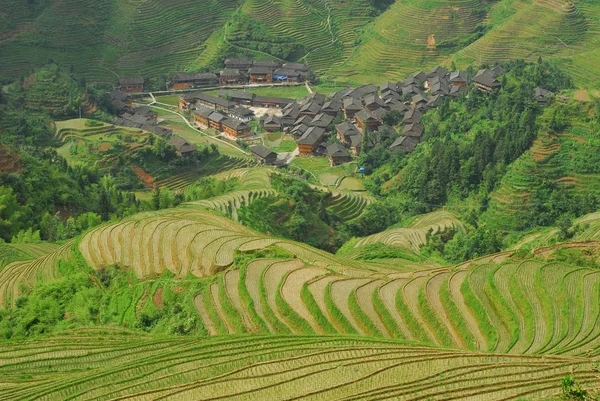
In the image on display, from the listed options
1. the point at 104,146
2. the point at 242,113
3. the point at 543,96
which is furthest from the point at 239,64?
the point at 543,96

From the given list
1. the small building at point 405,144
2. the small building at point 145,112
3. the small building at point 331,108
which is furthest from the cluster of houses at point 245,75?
the small building at point 405,144

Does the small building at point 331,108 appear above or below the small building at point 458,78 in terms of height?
below

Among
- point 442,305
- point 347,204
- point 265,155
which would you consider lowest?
point 265,155

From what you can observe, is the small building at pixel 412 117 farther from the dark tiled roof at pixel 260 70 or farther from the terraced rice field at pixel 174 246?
the terraced rice field at pixel 174 246

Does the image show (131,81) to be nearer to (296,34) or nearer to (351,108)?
(296,34)

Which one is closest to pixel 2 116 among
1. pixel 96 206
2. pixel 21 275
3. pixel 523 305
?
pixel 96 206

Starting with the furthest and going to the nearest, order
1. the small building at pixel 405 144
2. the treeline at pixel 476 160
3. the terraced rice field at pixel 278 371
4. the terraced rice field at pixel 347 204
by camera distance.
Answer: the small building at pixel 405 144, the terraced rice field at pixel 347 204, the treeline at pixel 476 160, the terraced rice field at pixel 278 371
